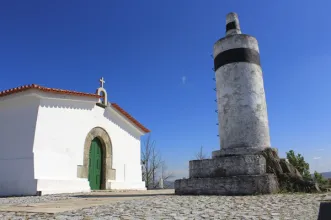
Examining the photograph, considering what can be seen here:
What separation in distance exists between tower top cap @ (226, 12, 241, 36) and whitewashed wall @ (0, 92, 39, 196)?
6623 mm

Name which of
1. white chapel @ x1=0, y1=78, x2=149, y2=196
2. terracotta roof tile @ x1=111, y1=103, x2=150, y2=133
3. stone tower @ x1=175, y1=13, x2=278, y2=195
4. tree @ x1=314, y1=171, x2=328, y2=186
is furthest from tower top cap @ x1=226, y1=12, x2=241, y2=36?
terracotta roof tile @ x1=111, y1=103, x2=150, y2=133

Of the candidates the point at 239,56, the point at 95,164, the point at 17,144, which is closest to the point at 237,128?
the point at 239,56

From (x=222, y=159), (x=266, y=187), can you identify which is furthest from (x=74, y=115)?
(x=266, y=187)

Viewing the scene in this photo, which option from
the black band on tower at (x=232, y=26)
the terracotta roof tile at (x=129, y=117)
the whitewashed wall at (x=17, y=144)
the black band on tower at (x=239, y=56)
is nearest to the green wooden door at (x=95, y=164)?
the terracotta roof tile at (x=129, y=117)

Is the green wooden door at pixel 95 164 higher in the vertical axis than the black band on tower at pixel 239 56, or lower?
lower

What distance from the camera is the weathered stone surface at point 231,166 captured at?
6109 mm

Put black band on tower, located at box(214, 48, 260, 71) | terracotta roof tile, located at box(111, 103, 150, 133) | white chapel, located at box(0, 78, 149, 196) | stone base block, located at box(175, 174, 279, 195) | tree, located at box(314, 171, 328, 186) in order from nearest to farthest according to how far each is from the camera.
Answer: stone base block, located at box(175, 174, 279, 195), tree, located at box(314, 171, 328, 186), black band on tower, located at box(214, 48, 260, 71), white chapel, located at box(0, 78, 149, 196), terracotta roof tile, located at box(111, 103, 150, 133)

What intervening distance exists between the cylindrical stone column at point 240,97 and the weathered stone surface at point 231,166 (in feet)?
1.31

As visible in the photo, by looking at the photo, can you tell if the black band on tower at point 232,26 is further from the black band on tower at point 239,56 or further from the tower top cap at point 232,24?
the black band on tower at point 239,56

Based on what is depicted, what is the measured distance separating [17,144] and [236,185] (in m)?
7.35

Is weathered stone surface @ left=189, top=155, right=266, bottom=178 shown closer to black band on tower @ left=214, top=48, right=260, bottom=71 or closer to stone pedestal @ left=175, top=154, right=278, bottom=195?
stone pedestal @ left=175, top=154, right=278, bottom=195

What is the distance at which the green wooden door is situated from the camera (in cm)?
1130

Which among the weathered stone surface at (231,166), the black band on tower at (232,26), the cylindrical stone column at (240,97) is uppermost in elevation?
the black band on tower at (232,26)

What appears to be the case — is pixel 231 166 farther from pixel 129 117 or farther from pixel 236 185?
pixel 129 117
